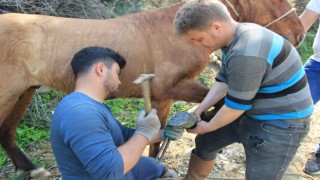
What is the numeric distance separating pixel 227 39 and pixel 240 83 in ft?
1.02

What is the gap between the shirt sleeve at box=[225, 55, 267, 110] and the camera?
82.4 inches

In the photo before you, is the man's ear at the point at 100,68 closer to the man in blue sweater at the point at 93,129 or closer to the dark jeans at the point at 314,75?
the man in blue sweater at the point at 93,129

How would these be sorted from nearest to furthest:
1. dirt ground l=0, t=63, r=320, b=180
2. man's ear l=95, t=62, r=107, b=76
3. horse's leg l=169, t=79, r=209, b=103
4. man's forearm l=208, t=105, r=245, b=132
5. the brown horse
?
1. man's ear l=95, t=62, r=107, b=76
2. man's forearm l=208, t=105, r=245, b=132
3. the brown horse
4. horse's leg l=169, t=79, r=209, b=103
5. dirt ground l=0, t=63, r=320, b=180

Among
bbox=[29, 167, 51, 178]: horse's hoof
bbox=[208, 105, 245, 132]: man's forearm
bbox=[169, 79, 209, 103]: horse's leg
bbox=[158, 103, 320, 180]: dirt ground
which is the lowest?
bbox=[158, 103, 320, 180]: dirt ground

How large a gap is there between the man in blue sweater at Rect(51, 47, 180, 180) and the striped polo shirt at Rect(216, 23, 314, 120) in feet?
1.97

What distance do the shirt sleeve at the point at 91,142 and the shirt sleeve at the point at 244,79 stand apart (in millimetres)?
818

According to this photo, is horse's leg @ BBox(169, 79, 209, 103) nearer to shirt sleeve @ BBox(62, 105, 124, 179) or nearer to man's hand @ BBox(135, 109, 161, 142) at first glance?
man's hand @ BBox(135, 109, 161, 142)

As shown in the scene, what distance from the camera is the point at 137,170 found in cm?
279

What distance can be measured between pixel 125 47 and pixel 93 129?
153cm

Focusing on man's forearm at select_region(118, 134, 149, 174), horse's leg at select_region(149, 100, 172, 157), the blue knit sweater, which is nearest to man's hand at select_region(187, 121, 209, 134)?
man's forearm at select_region(118, 134, 149, 174)

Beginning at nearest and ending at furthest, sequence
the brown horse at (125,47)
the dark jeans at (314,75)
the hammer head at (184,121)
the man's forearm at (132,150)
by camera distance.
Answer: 1. the man's forearm at (132,150)
2. the hammer head at (184,121)
3. the brown horse at (125,47)
4. the dark jeans at (314,75)

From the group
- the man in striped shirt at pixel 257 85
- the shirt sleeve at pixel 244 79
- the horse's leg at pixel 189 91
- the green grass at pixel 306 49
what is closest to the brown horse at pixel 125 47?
the horse's leg at pixel 189 91

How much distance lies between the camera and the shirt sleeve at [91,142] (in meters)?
1.89

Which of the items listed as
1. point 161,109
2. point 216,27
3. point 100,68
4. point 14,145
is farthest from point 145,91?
point 14,145
